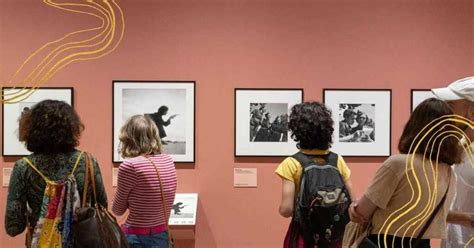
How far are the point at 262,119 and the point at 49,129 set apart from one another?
2.22m

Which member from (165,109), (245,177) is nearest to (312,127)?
(245,177)

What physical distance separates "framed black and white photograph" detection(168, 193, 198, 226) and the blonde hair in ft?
3.00

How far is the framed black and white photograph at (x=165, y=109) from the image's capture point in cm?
418

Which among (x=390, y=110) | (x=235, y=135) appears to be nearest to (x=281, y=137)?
(x=235, y=135)

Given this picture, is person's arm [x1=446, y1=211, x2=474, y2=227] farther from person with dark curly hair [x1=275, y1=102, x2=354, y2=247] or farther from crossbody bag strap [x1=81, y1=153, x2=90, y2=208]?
crossbody bag strap [x1=81, y1=153, x2=90, y2=208]

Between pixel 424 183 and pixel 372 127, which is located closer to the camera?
pixel 424 183

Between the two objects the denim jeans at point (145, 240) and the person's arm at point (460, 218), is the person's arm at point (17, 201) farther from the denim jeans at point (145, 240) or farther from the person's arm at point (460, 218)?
the person's arm at point (460, 218)

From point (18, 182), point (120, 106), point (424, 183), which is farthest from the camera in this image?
point (120, 106)

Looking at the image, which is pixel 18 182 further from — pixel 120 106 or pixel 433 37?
pixel 433 37

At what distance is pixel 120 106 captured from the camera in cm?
418

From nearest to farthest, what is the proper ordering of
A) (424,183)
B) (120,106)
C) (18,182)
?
1. (424,183)
2. (18,182)
3. (120,106)

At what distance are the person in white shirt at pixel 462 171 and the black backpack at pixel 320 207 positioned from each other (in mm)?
517

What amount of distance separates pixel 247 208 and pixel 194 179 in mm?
520

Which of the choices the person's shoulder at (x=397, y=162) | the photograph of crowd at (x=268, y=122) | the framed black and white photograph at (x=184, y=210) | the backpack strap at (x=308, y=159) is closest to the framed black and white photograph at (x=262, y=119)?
the photograph of crowd at (x=268, y=122)
